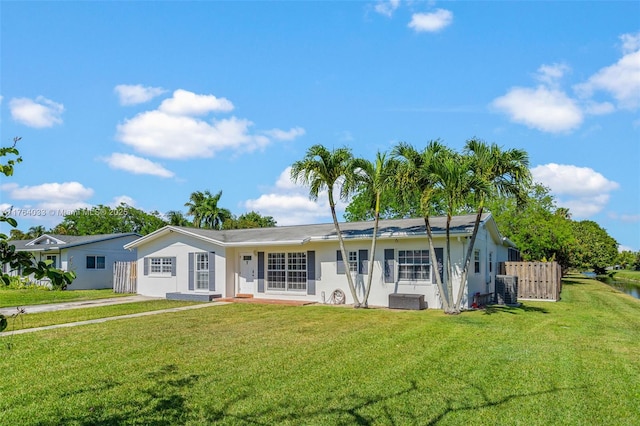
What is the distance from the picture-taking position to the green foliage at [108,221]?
50.8m

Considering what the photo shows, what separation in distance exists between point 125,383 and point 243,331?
4.51 m

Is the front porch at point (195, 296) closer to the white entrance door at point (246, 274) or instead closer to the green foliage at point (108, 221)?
the white entrance door at point (246, 274)

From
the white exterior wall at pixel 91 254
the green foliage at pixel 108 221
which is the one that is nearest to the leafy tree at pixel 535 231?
the white exterior wall at pixel 91 254

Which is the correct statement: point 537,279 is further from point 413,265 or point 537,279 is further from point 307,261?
point 307,261

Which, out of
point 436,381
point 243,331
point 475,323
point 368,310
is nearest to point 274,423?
point 436,381

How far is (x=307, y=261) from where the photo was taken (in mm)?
18047

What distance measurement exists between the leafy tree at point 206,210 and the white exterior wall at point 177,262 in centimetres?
2603

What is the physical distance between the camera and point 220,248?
19.7m

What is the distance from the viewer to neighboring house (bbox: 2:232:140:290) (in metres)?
27.5

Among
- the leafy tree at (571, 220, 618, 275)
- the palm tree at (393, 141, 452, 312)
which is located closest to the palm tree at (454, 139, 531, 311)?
the palm tree at (393, 141, 452, 312)

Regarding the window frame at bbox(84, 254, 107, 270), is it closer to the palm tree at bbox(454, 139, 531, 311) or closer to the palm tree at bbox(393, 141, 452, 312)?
the palm tree at bbox(393, 141, 452, 312)

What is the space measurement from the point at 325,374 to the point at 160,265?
16642 millimetres

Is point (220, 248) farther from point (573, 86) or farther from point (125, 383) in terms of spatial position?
point (573, 86)

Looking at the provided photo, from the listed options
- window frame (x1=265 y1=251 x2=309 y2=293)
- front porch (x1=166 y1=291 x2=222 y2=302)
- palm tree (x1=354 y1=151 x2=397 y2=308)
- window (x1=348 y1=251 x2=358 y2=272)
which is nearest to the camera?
palm tree (x1=354 y1=151 x2=397 y2=308)
